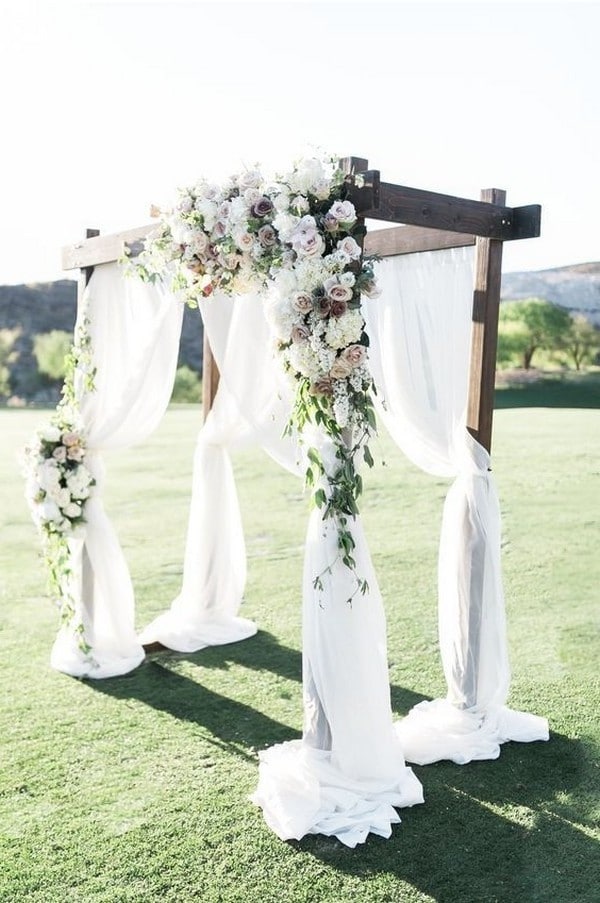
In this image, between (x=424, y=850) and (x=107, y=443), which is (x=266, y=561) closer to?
(x=107, y=443)

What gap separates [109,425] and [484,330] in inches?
87.9

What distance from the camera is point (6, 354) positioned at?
54.9ft

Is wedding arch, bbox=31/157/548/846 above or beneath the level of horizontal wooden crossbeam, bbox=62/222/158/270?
beneath

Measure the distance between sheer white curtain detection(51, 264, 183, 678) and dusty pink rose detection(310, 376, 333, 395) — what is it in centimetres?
→ 174

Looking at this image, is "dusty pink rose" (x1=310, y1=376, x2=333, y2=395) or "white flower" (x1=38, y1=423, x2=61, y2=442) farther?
"white flower" (x1=38, y1=423, x2=61, y2=442)

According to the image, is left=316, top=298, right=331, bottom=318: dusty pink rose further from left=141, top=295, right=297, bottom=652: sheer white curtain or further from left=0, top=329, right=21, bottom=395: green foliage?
left=0, top=329, right=21, bottom=395: green foliage

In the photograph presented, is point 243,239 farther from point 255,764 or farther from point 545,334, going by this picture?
point 545,334

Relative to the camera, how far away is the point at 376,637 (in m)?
3.78

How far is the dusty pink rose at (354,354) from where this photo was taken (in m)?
3.48

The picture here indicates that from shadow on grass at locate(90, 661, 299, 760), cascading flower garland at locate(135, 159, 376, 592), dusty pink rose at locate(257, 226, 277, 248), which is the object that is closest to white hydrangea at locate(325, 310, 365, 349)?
cascading flower garland at locate(135, 159, 376, 592)

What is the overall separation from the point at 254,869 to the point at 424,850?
2.13 feet

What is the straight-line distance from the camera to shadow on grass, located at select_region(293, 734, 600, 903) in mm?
3182

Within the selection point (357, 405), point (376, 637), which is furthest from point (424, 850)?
point (357, 405)

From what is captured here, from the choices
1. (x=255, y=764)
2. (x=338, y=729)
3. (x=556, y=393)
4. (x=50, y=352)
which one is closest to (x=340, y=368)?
(x=338, y=729)
